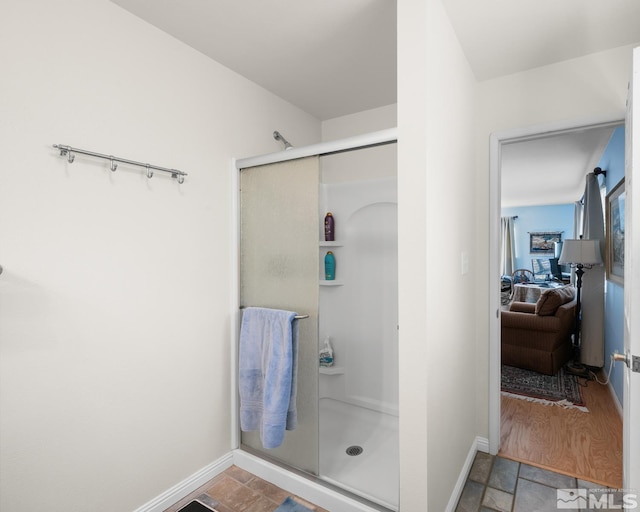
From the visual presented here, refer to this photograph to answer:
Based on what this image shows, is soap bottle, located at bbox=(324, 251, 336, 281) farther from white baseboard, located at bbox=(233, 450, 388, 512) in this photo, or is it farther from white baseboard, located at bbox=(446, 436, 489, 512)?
white baseboard, located at bbox=(446, 436, 489, 512)

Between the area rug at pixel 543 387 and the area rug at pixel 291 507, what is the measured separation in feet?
7.36

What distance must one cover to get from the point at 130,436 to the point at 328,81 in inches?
91.7

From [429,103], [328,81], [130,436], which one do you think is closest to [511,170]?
[328,81]

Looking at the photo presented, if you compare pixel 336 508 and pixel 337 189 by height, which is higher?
pixel 337 189

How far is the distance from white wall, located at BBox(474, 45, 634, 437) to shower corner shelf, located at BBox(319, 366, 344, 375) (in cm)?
107

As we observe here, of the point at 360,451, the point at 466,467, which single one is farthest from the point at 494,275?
the point at 360,451

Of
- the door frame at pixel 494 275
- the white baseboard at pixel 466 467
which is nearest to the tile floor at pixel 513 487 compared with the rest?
the white baseboard at pixel 466 467

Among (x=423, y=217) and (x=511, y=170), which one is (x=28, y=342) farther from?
(x=511, y=170)

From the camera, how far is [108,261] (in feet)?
5.20

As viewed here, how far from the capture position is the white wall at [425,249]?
1398 millimetres

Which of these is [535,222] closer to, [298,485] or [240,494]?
[298,485]

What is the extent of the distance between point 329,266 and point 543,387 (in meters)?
2.39

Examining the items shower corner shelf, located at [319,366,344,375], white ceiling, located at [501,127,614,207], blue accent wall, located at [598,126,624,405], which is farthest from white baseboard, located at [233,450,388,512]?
white ceiling, located at [501,127,614,207]

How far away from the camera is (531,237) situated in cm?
877
